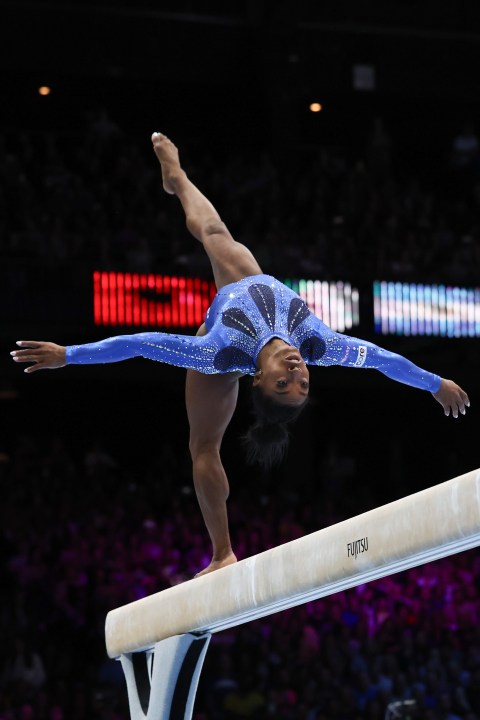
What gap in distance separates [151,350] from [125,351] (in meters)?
0.10

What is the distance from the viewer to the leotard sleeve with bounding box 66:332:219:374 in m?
4.69

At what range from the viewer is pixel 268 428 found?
16.4 feet

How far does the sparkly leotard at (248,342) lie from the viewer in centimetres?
474

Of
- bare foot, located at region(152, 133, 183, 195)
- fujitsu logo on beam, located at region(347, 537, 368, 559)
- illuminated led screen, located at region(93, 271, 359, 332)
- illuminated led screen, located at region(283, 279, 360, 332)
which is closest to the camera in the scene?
fujitsu logo on beam, located at region(347, 537, 368, 559)

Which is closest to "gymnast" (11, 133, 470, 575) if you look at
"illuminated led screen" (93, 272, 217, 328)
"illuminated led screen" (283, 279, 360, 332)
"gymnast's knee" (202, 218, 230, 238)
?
"gymnast's knee" (202, 218, 230, 238)

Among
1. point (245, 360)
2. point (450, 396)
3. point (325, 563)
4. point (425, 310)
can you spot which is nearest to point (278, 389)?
point (245, 360)

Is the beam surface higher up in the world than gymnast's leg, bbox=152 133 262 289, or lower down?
lower down

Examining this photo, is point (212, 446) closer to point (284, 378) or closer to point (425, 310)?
point (284, 378)

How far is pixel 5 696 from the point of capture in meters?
9.33

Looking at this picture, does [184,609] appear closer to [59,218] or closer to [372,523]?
[372,523]

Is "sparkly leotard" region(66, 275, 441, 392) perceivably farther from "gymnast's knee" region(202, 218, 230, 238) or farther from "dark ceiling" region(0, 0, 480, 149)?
"dark ceiling" region(0, 0, 480, 149)

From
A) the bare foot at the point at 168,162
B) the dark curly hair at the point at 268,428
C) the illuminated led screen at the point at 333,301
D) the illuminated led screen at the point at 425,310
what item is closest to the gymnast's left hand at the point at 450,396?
the dark curly hair at the point at 268,428

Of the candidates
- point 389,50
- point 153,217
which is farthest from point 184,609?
point 389,50

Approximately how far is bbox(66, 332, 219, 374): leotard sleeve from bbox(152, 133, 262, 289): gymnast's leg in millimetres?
648
